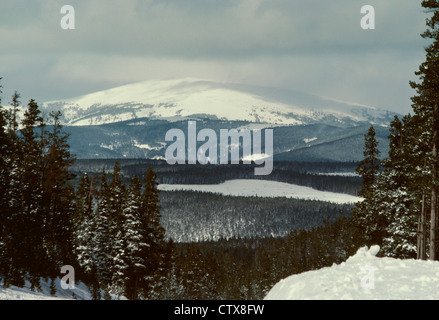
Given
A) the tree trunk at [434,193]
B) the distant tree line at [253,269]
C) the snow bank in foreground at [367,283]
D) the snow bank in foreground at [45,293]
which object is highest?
the tree trunk at [434,193]

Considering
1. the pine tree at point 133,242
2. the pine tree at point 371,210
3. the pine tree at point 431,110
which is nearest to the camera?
the pine tree at point 431,110

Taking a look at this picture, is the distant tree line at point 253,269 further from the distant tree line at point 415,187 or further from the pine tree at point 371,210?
the distant tree line at point 415,187

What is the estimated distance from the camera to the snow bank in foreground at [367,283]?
14.4 meters

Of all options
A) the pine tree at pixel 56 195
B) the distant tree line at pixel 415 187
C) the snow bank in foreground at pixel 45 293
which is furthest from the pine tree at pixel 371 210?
the pine tree at pixel 56 195

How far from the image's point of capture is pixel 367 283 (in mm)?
15203

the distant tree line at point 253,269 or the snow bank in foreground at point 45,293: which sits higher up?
the snow bank in foreground at point 45,293

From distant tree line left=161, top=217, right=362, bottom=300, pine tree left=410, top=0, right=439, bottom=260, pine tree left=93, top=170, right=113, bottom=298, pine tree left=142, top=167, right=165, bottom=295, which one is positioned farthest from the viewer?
distant tree line left=161, top=217, right=362, bottom=300

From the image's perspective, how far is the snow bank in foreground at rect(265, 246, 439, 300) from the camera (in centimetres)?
1445

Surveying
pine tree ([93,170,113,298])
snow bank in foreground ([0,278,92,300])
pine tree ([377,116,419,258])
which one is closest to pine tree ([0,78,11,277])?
snow bank in foreground ([0,278,92,300])

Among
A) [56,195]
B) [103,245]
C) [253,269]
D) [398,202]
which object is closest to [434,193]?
[398,202]

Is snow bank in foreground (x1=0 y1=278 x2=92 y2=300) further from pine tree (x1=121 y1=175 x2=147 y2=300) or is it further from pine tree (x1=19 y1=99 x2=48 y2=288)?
pine tree (x1=121 y1=175 x2=147 y2=300)

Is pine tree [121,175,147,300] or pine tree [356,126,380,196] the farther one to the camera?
pine tree [356,126,380,196]

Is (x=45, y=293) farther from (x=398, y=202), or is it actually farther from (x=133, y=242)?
(x=398, y=202)
